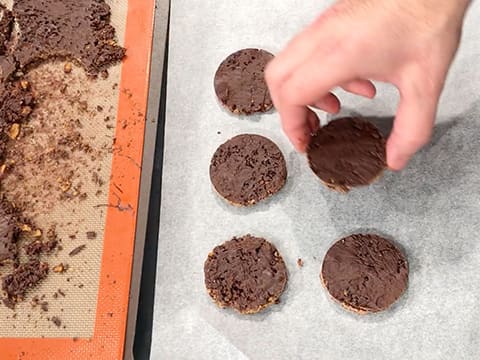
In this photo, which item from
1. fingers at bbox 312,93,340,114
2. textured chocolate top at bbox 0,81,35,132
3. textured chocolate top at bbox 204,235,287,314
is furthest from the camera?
textured chocolate top at bbox 0,81,35,132

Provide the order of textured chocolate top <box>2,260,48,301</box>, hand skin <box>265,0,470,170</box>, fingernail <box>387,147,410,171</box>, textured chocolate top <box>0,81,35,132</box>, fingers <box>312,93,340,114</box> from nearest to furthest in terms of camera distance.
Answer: hand skin <box>265,0,470,170</box> < fingernail <box>387,147,410,171</box> < fingers <box>312,93,340,114</box> < textured chocolate top <box>2,260,48,301</box> < textured chocolate top <box>0,81,35,132</box>

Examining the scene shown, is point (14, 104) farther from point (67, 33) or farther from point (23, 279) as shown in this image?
point (23, 279)

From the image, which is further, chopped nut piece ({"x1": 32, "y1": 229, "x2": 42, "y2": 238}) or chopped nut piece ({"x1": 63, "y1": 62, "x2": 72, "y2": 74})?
chopped nut piece ({"x1": 63, "y1": 62, "x2": 72, "y2": 74})

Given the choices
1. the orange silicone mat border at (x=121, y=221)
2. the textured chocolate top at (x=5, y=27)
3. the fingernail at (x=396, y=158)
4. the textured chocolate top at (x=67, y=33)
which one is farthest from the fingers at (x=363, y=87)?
the textured chocolate top at (x=5, y=27)

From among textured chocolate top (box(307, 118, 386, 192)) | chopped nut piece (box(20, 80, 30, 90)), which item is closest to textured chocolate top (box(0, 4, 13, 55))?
chopped nut piece (box(20, 80, 30, 90))

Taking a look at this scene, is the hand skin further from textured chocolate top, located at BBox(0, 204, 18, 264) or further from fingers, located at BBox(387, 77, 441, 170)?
textured chocolate top, located at BBox(0, 204, 18, 264)

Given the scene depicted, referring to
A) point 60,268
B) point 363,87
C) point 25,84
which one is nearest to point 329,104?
point 363,87

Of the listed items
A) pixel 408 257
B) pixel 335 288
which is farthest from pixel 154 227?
pixel 408 257

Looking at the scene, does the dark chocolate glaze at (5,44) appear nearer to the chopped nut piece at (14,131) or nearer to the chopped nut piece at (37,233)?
the chopped nut piece at (14,131)
